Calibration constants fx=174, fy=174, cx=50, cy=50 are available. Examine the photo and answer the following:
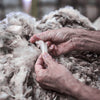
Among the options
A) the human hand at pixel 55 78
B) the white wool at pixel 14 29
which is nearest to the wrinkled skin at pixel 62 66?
the human hand at pixel 55 78

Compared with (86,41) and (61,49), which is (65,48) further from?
(86,41)

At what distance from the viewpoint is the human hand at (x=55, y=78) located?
105 centimetres

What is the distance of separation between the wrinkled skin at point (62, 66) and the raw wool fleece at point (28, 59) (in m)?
0.06

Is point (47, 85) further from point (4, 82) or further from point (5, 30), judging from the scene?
point (5, 30)

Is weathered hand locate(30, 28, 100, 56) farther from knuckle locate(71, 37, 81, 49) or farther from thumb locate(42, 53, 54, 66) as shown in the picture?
thumb locate(42, 53, 54, 66)

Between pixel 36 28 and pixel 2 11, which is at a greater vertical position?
pixel 2 11

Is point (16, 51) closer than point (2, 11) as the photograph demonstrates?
Yes

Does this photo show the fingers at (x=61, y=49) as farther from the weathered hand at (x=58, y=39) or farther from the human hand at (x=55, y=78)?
the human hand at (x=55, y=78)

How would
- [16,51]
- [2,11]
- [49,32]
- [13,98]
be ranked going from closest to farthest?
1. [13,98]
2. [16,51]
3. [49,32]
4. [2,11]

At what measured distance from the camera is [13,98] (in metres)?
1.02

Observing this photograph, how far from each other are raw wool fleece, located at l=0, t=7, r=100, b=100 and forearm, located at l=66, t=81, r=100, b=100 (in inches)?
3.0

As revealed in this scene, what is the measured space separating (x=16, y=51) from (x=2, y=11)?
196 inches

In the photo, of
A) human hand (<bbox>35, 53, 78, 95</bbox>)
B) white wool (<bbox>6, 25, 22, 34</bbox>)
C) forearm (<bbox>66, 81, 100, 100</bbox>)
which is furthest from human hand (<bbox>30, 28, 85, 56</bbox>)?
forearm (<bbox>66, 81, 100, 100</bbox>)

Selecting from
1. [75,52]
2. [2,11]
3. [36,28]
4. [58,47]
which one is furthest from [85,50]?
[2,11]
